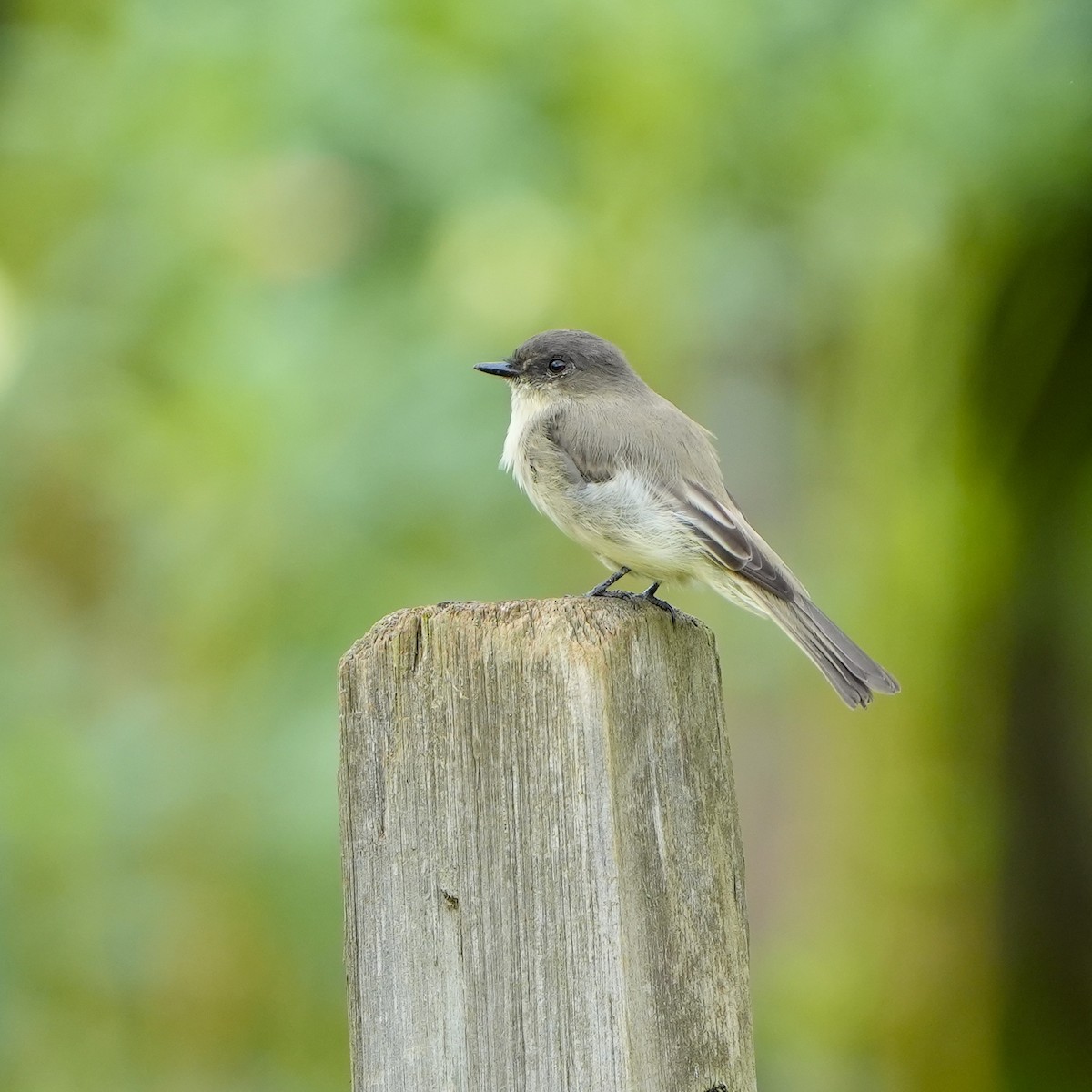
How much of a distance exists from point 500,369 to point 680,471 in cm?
94

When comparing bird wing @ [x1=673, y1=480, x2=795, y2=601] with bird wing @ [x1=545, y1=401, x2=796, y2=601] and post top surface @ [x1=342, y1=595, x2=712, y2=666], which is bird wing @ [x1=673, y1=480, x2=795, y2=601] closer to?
bird wing @ [x1=545, y1=401, x2=796, y2=601]

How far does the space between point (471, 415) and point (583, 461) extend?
138 centimetres

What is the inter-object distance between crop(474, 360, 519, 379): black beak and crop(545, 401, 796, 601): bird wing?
0.53 metres

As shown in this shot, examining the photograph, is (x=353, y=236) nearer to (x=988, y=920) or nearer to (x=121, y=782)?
(x=121, y=782)

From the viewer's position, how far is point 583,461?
3684 millimetres

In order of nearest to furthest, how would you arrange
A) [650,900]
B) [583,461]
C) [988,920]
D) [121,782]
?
[650,900] → [583,461] → [121,782] → [988,920]

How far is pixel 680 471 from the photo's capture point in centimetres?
372

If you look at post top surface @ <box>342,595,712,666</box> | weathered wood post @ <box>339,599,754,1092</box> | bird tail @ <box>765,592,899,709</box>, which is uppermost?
bird tail @ <box>765,592,899,709</box>

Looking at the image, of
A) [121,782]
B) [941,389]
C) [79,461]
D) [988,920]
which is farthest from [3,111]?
[988,920]

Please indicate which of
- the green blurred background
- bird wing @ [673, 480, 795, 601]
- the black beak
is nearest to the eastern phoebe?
bird wing @ [673, 480, 795, 601]

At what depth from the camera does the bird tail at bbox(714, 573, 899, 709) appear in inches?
119

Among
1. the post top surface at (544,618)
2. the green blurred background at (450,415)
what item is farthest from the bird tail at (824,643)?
the green blurred background at (450,415)

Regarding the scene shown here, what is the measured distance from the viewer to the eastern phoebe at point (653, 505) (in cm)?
348

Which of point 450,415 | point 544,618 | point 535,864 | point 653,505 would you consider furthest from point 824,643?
point 450,415
